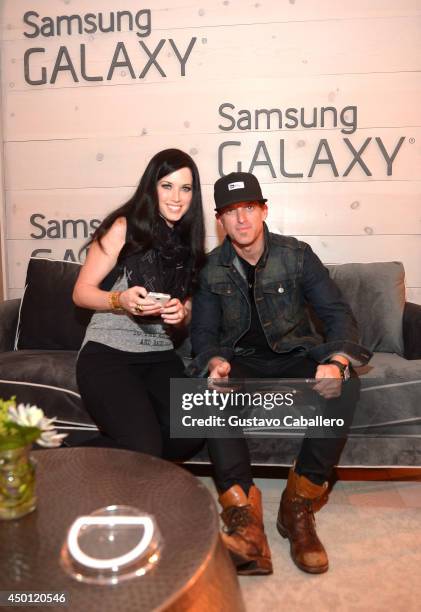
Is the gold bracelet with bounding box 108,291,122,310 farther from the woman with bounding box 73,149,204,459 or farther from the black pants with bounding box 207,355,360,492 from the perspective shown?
the black pants with bounding box 207,355,360,492

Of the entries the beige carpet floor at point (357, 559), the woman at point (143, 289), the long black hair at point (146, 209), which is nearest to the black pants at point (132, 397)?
the woman at point (143, 289)

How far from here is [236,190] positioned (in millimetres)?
1918

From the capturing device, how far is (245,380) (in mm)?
1865

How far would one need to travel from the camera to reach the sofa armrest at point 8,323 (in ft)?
8.29

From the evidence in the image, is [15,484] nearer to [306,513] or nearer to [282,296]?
[306,513]

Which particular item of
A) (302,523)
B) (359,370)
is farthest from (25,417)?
(359,370)

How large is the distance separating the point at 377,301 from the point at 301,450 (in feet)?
3.13

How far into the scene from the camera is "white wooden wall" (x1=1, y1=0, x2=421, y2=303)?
8.67 feet

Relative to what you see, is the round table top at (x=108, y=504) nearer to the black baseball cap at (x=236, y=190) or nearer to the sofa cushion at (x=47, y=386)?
the sofa cushion at (x=47, y=386)

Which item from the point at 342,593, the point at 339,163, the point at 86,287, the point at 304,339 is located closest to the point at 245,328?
the point at 304,339

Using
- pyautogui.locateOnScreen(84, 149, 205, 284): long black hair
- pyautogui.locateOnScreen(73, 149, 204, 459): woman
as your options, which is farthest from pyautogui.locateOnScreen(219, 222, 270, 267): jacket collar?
pyautogui.locateOnScreen(84, 149, 205, 284): long black hair

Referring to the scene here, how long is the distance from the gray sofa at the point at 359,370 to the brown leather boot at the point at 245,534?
1.21ft

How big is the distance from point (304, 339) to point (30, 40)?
2.19 metres

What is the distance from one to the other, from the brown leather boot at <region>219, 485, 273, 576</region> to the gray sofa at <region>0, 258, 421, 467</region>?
1.21ft
